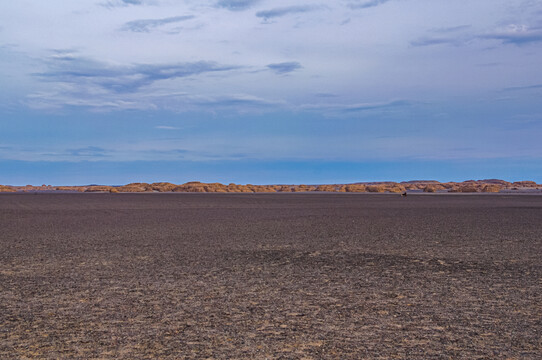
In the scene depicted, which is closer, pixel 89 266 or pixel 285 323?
pixel 285 323

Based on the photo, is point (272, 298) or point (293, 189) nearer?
point (272, 298)

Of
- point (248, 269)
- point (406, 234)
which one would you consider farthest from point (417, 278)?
point (406, 234)

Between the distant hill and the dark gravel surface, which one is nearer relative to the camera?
the dark gravel surface

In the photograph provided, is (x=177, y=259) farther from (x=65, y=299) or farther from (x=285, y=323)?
(x=285, y=323)

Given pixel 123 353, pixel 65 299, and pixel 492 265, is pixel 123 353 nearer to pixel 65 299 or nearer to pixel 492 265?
pixel 65 299

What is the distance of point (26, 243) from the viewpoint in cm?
1406

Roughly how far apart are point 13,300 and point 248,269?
4.05 metres

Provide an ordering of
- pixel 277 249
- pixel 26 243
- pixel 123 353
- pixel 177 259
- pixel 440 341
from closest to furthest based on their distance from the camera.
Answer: pixel 123 353 → pixel 440 341 → pixel 177 259 → pixel 277 249 → pixel 26 243

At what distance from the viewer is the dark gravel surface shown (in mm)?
5215

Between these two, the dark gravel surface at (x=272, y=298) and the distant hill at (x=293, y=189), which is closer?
the dark gravel surface at (x=272, y=298)

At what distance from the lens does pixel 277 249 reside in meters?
12.7

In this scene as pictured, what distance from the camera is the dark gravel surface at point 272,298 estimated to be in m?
5.21

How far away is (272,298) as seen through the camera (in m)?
7.36

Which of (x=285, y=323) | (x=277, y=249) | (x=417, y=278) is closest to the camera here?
(x=285, y=323)
